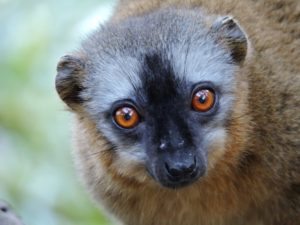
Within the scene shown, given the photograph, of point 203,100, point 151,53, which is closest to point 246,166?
point 203,100

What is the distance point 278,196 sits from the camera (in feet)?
25.0

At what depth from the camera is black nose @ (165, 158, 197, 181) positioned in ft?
22.8

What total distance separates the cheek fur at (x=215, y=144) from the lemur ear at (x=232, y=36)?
0.55 meters

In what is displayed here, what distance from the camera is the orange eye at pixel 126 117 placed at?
23.7 ft

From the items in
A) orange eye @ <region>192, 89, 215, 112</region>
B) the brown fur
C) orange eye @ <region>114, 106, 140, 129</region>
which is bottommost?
the brown fur

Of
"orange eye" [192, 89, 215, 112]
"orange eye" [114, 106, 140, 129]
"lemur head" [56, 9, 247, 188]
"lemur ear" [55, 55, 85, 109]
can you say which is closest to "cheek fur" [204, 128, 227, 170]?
"lemur head" [56, 9, 247, 188]

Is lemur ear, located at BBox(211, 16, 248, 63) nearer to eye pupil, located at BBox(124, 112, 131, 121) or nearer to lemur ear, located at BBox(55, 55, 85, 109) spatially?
eye pupil, located at BBox(124, 112, 131, 121)

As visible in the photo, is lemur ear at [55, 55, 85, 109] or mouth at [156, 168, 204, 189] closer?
mouth at [156, 168, 204, 189]

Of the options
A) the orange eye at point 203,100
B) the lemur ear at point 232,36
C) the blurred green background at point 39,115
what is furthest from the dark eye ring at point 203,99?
the blurred green background at point 39,115

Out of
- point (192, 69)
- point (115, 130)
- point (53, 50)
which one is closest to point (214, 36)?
point (192, 69)

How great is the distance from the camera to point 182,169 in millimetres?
6945

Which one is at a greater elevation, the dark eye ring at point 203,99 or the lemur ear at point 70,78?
the lemur ear at point 70,78

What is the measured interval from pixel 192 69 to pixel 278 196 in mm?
1105

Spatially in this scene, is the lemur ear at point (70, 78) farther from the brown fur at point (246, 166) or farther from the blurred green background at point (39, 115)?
the blurred green background at point (39, 115)
